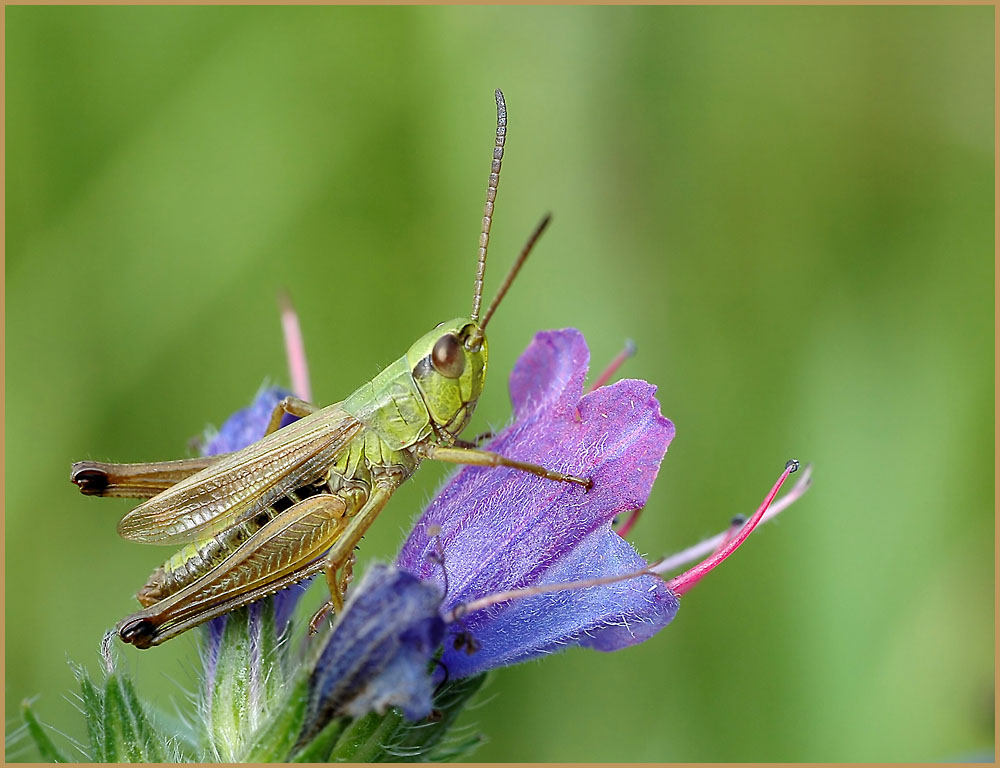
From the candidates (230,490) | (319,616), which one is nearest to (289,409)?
(230,490)

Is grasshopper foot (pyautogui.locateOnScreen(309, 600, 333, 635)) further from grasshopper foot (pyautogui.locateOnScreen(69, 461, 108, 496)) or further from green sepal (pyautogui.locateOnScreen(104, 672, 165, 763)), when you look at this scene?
grasshopper foot (pyautogui.locateOnScreen(69, 461, 108, 496))

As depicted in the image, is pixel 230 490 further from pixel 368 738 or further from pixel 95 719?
pixel 368 738

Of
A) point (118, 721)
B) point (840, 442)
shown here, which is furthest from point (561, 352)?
point (840, 442)

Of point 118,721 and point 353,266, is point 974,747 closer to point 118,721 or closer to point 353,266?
point 118,721

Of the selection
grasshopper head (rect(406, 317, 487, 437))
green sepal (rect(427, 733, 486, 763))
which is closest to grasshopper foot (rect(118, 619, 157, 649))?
green sepal (rect(427, 733, 486, 763))

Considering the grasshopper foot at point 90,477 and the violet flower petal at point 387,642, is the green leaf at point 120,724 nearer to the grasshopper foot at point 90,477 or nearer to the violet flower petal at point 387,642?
the violet flower petal at point 387,642

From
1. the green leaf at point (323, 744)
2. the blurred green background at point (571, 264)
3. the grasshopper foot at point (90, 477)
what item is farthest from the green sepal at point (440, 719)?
the blurred green background at point (571, 264)
